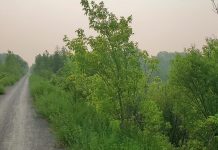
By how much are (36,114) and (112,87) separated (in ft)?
32.3

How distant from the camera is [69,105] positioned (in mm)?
18062

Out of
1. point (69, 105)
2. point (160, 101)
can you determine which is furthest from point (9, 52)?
point (69, 105)

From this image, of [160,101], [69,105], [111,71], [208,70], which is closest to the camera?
[111,71]

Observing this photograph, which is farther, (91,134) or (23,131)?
(23,131)

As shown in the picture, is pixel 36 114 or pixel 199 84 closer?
pixel 36 114

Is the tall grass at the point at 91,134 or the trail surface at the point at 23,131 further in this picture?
the trail surface at the point at 23,131

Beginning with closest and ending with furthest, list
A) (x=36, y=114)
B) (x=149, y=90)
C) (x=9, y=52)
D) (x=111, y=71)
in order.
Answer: (x=111, y=71) → (x=149, y=90) → (x=36, y=114) → (x=9, y=52)

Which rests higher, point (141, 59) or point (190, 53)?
point (190, 53)

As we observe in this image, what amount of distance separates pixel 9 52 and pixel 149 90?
8774 centimetres

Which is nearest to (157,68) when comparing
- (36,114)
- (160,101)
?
(36,114)

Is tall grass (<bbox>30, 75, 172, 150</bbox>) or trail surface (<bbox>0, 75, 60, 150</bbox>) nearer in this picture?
tall grass (<bbox>30, 75, 172, 150</bbox>)

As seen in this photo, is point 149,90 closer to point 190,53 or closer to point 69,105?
point 69,105

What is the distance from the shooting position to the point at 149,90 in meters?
13.5

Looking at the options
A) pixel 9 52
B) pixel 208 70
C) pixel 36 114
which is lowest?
pixel 36 114
